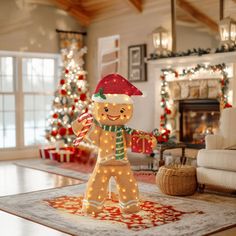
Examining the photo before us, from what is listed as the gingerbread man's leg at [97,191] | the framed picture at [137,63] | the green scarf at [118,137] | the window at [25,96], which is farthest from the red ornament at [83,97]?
the gingerbread man's leg at [97,191]

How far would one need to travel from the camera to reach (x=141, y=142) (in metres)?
4.84

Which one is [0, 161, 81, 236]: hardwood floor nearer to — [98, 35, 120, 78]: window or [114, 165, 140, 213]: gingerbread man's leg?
[114, 165, 140, 213]: gingerbread man's leg

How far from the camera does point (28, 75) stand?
9.59m

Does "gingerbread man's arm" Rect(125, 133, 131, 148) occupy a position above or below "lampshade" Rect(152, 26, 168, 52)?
below

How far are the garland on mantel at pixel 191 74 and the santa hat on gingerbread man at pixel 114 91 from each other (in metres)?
3.09

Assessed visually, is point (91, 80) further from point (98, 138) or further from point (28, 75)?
point (98, 138)

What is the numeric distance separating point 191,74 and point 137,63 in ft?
4.55

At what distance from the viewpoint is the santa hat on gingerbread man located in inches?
187

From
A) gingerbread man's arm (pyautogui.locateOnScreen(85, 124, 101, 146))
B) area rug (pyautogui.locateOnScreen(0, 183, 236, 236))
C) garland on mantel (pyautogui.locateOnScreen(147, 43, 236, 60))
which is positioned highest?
garland on mantel (pyautogui.locateOnScreen(147, 43, 236, 60))

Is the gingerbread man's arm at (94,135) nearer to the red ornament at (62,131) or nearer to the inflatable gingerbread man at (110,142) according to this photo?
the inflatable gingerbread man at (110,142)

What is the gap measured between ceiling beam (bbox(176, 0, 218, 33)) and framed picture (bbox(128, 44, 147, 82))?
1.12 meters

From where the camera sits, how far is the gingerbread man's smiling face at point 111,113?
4734 mm

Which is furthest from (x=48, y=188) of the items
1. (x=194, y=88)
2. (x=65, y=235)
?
(x=194, y=88)

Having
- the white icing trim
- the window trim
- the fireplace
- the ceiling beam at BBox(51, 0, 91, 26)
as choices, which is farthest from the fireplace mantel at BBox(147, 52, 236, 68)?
the white icing trim
